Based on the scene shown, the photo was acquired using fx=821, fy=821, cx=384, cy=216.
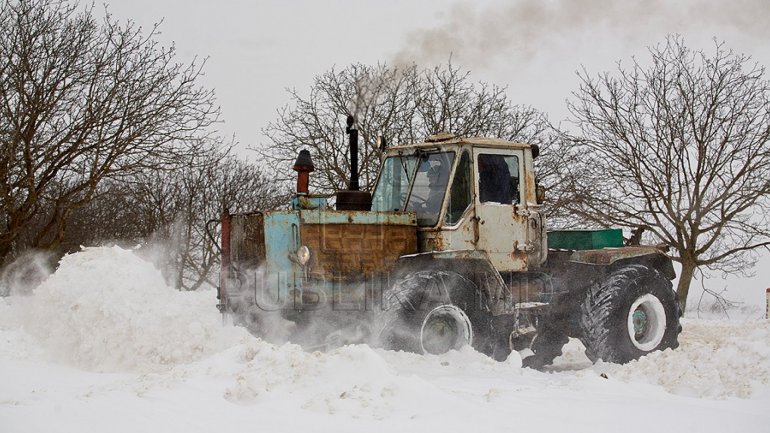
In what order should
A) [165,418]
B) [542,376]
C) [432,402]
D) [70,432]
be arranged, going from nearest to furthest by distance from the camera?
[70,432] → [165,418] → [432,402] → [542,376]

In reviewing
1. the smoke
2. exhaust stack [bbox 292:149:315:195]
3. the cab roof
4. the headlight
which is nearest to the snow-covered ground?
the headlight

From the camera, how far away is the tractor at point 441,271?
879 centimetres

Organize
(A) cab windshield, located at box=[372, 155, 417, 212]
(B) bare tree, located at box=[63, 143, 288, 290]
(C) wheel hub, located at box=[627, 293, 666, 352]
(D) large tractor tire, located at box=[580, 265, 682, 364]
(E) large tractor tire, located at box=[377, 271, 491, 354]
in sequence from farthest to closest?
(B) bare tree, located at box=[63, 143, 288, 290]
(C) wheel hub, located at box=[627, 293, 666, 352]
(D) large tractor tire, located at box=[580, 265, 682, 364]
(A) cab windshield, located at box=[372, 155, 417, 212]
(E) large tractor tire, located at box=[377, 271, 491, 354]

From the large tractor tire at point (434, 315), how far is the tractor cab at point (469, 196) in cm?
49

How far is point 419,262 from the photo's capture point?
888cm

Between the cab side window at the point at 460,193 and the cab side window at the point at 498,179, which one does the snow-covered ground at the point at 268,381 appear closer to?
the cab side window at the point at 460,193

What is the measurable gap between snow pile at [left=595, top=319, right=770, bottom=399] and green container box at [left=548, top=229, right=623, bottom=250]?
255 centimetres

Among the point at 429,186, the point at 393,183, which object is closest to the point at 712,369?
the point at 429,186

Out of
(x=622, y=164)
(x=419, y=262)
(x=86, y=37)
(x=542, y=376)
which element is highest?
(x=86, y=37)

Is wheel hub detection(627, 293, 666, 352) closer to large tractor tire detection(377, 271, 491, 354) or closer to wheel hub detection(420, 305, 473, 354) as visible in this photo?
large tractor tire detection(377, 271, 491, 354)

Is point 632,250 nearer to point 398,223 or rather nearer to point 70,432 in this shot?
point 398,223

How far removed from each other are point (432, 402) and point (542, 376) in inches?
108

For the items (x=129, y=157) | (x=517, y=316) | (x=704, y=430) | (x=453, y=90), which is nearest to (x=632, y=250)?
(x=517, y=316)

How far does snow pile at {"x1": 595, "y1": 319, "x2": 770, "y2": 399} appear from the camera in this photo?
24.2 feet
